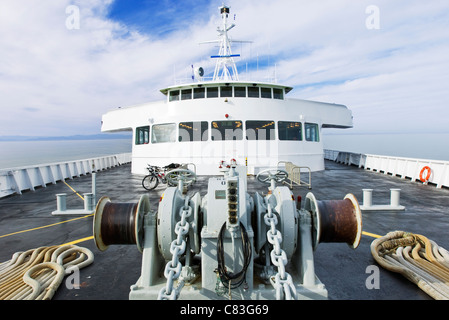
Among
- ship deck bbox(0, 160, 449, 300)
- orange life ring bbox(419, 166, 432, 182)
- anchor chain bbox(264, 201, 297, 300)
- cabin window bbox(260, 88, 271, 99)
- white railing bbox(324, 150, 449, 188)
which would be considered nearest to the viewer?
anchor chain bbox(264, 201, 297, 300)

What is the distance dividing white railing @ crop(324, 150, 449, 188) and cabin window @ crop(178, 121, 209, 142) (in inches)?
422

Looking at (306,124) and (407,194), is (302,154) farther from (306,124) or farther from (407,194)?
(407,194)

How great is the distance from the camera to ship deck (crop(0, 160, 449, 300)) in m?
3.37

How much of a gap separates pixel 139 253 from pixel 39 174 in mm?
10687

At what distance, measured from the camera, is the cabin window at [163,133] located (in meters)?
15.0

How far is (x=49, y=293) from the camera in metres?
3.21

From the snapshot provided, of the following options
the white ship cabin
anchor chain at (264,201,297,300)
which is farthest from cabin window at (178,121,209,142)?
anchor chain at (264,201,297,300)

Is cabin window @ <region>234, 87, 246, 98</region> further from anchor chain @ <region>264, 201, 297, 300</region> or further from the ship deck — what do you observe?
anchor chain @ <region>264, 201, 297, 300</region>

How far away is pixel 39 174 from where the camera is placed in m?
12.3

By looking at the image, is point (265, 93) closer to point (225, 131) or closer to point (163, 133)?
point (225, 131)

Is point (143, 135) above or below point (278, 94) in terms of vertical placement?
below

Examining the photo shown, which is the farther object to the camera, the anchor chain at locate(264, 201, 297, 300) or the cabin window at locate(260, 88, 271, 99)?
the cabin window at locate(260, 88, 271, 99)

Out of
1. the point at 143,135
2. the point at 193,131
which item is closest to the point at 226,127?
the point at 193,131
